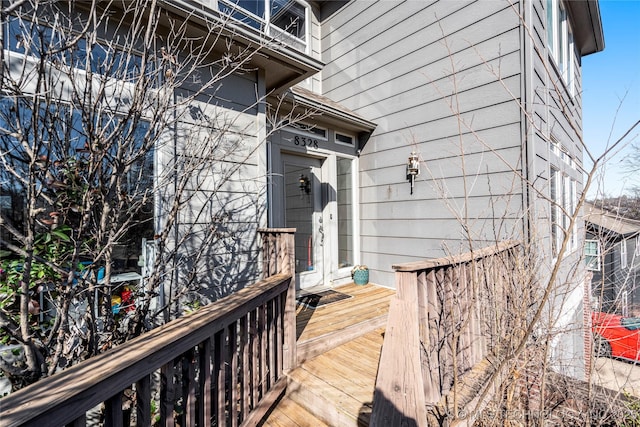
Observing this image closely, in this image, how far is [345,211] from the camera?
18.2 ft

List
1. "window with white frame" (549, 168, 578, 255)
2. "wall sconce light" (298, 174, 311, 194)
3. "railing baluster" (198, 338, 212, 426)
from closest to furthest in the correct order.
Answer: "railing baluster" (198, 338, 212, 426)
"window with white frame" (549, 168, 578, 255)
"wall sconce light" (298, 174, 311, 194)

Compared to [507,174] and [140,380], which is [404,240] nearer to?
[507,174]

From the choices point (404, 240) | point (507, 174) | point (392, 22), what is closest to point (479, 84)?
point (507, 174)

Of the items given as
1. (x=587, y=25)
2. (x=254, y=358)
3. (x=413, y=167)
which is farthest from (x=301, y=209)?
(x=587, y=25)

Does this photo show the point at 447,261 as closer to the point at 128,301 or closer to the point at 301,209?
the point at 128,301

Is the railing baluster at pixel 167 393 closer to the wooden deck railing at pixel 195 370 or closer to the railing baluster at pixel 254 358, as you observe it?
the wooden deck railing at pixel 195 370

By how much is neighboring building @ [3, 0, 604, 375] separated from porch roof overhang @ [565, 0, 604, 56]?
0.14 ft

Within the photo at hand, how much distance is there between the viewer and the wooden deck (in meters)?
2.26

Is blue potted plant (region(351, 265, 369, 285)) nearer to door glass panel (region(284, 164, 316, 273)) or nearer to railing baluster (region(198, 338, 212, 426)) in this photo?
door glass panel (region(284, 164, 316, 273))

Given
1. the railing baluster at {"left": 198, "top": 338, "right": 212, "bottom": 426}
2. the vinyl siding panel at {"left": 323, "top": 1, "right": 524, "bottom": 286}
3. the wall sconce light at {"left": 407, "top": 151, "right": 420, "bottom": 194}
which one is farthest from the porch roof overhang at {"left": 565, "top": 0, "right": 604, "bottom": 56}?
the railing baluster at {"left": 198, "top": 338, "right": 212, "bottom": 426}

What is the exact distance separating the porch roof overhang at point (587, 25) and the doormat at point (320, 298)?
6.84 metres

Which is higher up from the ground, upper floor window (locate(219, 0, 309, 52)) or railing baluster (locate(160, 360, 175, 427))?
upper floor window (locate(219, 0, 309, 52))

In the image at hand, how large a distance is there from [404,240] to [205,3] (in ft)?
13.4

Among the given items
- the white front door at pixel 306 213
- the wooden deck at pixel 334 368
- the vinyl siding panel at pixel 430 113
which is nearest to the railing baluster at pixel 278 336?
the wooden deck at pixel 334 368
